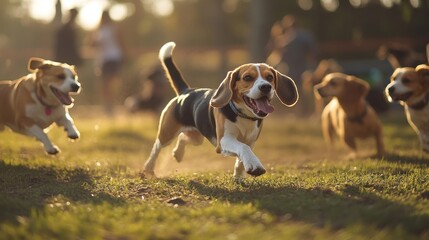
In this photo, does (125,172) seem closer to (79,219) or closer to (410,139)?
(79,219)

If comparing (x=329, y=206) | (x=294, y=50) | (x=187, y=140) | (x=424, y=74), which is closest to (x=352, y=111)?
(x=424, y=74)

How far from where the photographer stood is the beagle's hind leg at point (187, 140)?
23.2 feet

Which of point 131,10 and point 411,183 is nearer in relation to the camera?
point 411,183

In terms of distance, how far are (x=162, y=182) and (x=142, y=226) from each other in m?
1.84

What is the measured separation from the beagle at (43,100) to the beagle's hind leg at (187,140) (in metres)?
1.05

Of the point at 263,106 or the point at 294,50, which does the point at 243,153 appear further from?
the point at 294,50

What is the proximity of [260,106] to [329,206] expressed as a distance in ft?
4.47

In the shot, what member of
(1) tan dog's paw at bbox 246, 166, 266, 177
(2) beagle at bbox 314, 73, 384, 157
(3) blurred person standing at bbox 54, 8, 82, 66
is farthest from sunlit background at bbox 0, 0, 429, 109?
(1) tan dog's paw at bbox 246, 166, 266, 177

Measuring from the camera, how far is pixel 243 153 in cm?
561

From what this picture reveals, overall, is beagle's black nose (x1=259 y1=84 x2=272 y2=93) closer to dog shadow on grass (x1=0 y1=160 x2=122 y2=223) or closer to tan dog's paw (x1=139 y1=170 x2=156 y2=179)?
dog shadow on grass (x1=0 y1=160 x2=122 y2=223)

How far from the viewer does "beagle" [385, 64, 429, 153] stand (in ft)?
24.7

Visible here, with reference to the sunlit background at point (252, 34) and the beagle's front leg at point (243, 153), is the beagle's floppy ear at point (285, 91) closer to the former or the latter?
the beagle's front leg at point (243, 153)

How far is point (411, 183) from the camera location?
563 centimetres

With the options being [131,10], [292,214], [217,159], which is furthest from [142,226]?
[131,10]
